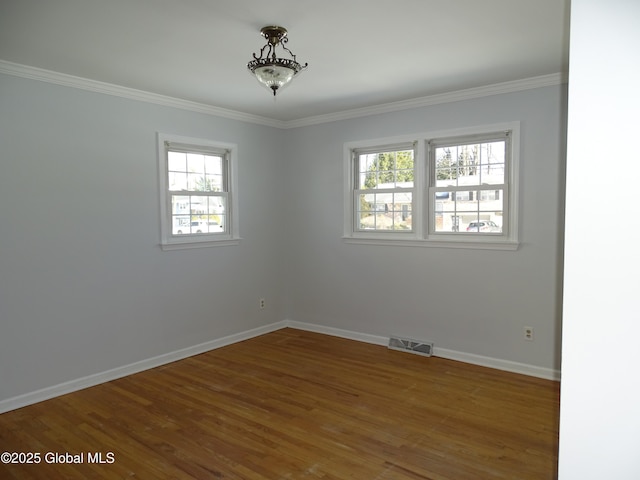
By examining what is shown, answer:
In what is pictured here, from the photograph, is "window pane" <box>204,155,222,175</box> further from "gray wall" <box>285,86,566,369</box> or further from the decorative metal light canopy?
the decorative metal light canopy

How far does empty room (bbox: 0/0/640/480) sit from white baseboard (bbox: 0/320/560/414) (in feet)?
0.07

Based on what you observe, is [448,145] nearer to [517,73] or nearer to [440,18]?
[517,73]

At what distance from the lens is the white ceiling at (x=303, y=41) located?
2.37 metres

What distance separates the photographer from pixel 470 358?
4199mm

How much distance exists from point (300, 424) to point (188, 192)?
2591 millimetres

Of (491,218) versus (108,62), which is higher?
(108,62)

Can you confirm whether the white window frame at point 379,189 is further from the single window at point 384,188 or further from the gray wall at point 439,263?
the gray wall at point 439,263

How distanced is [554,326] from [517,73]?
2147 mm

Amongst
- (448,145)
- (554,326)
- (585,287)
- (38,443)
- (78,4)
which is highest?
(78,4)

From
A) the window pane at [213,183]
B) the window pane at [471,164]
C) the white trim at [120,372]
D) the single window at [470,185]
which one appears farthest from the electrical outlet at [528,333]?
the window pane at [213,183]

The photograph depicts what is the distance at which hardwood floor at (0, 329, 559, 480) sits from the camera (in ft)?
8.18

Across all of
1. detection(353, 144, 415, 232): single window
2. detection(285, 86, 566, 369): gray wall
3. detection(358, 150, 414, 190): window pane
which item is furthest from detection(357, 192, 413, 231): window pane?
detection(285, 86, 566, 369): gray wall

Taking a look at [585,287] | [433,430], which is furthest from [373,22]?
[433,430]

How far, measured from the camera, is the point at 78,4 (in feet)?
7.52
